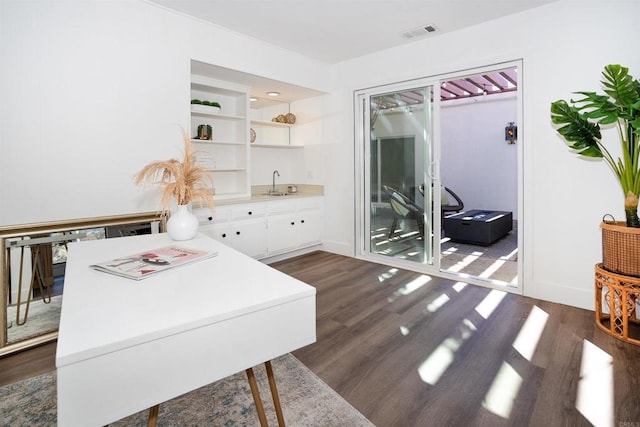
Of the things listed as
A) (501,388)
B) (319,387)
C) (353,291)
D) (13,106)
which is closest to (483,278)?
(353,291)

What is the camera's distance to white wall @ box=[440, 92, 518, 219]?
700 cm

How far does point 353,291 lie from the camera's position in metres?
3.34

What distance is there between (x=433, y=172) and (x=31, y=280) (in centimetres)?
364

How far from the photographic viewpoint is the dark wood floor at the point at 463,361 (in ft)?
5.45

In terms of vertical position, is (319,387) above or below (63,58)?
below

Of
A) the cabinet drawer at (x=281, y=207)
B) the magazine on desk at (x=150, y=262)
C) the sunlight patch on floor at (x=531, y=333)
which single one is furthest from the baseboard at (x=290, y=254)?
the sunlight patch on floor at (x=531, y=333)

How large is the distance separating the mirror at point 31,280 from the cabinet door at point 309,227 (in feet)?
→ 8.46

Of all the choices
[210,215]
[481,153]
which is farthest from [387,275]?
[481,153]

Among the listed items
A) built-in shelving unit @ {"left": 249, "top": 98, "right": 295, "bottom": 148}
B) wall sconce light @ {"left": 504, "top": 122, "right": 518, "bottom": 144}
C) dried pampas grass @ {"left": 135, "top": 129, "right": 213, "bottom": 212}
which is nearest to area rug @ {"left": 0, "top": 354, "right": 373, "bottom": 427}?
dried pampas grass @ {"left": 135, "top": 129, "right": 213, "bottom": 212}

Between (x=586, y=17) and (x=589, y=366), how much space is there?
8.56 feet

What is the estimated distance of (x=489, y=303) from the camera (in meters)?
2.99

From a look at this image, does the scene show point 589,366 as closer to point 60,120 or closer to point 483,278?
point 483,278

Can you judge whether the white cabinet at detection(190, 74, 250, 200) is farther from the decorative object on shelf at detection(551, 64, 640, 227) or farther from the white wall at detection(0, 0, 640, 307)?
the decorative object on shelf at detection(551, 64, 640, 227)

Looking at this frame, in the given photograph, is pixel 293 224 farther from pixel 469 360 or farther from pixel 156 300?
pixel 156 300
